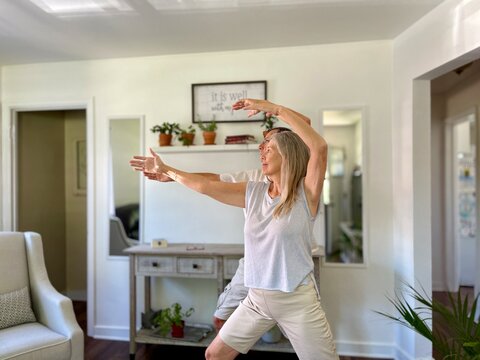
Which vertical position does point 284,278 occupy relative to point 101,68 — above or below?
below

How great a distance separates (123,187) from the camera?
319cm

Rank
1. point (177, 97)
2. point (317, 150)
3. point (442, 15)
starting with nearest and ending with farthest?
point (317, 150) → point (442, 15) → point (177, 97)

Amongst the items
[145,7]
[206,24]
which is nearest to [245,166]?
[206,24]

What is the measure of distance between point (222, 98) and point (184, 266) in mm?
1377

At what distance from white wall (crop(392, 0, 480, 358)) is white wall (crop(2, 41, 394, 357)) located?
0.10m

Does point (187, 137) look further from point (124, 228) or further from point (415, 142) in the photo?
point (415, 142)

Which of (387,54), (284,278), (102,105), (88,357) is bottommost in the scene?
(88,357)

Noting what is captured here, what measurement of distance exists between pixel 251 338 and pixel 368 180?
1754 mm

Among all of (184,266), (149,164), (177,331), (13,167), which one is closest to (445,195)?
(184,266)

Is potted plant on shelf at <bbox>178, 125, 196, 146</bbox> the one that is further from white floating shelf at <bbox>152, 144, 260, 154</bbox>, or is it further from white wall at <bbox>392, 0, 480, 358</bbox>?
white wall at <bbox>392, 0, 480, 358</bbox>

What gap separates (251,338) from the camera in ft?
5.15

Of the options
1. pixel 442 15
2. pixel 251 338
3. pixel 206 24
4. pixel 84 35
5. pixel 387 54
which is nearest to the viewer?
pixel 251 338

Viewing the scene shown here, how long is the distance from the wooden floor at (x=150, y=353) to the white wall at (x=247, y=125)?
0.41ft

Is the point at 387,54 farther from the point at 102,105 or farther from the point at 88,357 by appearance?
the point at 88,357
